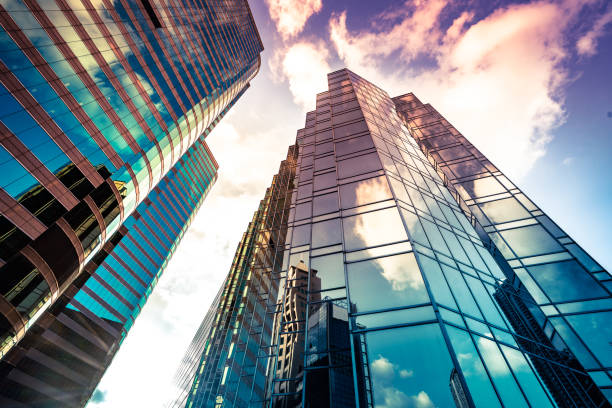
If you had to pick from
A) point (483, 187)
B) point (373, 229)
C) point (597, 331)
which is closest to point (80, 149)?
point (373, 229)

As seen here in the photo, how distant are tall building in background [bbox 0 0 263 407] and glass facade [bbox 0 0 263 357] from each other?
0.09 meters

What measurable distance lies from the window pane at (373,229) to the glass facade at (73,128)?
23.8m

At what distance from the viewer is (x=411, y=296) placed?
7840 millimetres

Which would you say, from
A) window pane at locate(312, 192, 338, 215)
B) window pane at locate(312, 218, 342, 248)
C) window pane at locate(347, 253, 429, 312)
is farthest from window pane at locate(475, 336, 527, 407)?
window pane at locate(312, 192, 338, 215)

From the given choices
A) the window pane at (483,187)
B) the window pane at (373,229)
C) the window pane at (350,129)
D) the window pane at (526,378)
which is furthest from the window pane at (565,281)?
the window pane at (350,129)

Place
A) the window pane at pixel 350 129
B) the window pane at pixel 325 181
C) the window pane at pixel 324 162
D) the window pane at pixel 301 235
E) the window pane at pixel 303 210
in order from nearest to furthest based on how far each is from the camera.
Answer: the window pane at pixel 301 235, the window pane at pixel 303 210, the window pane at pixel 325 181, the window pane at pixel 324 162, the window pane at pixel 350 129

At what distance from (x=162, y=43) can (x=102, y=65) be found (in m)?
10.8

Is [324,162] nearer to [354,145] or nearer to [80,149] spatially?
[354,145]

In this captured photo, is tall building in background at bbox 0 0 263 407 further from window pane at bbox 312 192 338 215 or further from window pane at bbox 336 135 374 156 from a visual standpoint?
window pane at bbox 336 135 374 156

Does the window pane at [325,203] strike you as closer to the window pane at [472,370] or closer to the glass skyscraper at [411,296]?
the glass skyscraper at [411,296]

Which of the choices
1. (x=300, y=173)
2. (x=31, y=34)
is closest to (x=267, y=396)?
(x=300, y=173)

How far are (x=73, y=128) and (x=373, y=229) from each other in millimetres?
26219

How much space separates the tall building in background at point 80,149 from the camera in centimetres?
1930

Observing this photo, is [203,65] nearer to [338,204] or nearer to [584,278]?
[338,204]
